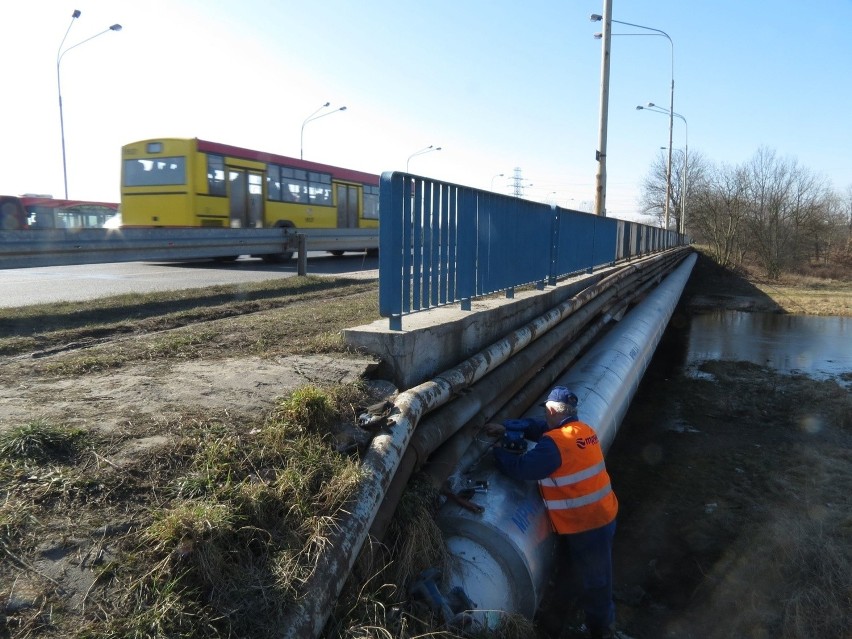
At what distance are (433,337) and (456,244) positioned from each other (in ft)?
3.43

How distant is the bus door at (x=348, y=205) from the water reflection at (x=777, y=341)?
1199 centimetres

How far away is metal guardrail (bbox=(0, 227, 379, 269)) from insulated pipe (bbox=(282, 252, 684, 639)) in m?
6.28

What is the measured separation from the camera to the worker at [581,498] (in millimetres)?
4066

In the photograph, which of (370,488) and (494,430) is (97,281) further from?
(370,488)

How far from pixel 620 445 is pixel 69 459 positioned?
22.6ft

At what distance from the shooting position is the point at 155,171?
17.5 metres

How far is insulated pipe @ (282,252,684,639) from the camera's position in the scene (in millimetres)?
2461

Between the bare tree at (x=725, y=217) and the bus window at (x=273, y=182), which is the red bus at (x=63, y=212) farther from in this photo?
the bare tree at (x=725, y=217)

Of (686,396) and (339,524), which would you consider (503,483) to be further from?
(686,396)

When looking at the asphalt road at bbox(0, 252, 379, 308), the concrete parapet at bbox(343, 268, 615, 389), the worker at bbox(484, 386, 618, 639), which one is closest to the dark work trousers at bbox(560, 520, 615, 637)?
the worker at bbox(484, 386, 618, 639)

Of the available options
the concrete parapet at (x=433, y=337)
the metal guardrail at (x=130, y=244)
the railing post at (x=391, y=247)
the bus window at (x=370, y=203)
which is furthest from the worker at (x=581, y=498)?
the bus window at (x=370, y=203)

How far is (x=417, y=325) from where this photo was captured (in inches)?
183

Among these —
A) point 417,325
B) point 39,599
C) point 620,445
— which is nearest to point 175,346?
point 417,325

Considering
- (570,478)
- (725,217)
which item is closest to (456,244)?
(570,478)
